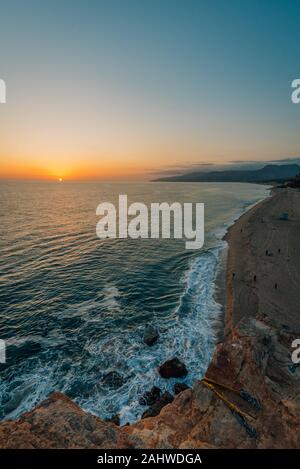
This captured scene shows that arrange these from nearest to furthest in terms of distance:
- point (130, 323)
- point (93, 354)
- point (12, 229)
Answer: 1. point (93, 354)
2. point (130, 323)
3. point (12, 229)

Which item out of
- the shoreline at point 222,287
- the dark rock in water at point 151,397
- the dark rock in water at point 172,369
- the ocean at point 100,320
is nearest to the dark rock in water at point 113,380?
the ocean at point 100,320

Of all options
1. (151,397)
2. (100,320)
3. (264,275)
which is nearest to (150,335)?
(151,397)

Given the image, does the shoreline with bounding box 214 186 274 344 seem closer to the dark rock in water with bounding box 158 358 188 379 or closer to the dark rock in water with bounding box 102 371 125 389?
the dark rock in water with bounding box 158 358 188 379

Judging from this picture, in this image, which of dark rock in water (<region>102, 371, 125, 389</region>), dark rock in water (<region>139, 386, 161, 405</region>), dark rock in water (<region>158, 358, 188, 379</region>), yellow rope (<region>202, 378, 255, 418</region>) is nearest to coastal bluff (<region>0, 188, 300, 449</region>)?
yellow rope (<region>202, 378, 255, 418</region>)

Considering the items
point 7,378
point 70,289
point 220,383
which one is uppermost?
point 220,383
